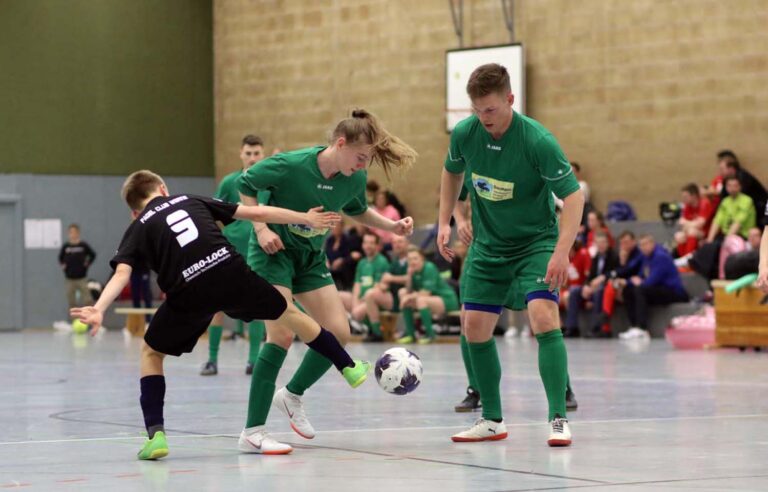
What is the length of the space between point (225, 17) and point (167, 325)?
23983mm

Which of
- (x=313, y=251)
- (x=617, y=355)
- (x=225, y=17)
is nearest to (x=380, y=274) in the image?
(x=617, y=355)

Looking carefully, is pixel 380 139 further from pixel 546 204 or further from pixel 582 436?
pixel 582 436

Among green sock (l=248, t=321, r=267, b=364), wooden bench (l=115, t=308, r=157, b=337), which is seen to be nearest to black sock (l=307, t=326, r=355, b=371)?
green sock (l=248, t=321, r=267, b=364)

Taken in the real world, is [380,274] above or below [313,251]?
below

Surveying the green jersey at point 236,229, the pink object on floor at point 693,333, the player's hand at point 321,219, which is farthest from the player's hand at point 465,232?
the pink object on floor at point 693,333

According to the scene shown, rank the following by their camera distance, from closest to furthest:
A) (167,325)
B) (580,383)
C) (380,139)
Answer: (167,325)
(380,139)
(580,383)

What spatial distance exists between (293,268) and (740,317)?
10207 mm

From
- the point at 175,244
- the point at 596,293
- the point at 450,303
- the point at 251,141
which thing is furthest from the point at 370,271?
the point at 175,244

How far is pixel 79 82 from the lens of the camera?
2872 centimetres

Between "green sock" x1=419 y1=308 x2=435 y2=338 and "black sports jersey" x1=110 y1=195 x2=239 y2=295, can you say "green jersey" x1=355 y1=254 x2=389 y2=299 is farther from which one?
"black sports jersey" x1=110 y1=195 x2=239 y2=295

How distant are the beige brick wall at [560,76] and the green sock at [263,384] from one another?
15665mm

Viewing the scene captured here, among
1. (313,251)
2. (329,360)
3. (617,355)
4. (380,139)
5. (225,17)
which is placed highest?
(225,17)

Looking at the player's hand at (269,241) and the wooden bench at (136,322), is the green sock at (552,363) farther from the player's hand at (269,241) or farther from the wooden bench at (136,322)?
the wooden bench at (136,322)

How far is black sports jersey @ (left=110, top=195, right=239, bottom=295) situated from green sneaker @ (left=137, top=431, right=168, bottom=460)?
0.67 meters
